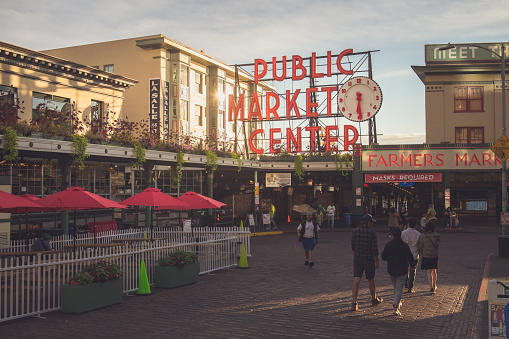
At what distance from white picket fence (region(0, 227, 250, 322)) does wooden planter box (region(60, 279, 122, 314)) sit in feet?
0.80

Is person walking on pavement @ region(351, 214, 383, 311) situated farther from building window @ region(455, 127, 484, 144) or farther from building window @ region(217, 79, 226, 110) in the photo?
building window @ region(217, 79, 226, 110)

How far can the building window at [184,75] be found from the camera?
4689cm

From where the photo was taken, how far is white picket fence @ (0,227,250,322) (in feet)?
34.4

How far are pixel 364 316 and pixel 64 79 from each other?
26.4 meters

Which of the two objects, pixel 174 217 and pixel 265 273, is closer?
pixel 265 273

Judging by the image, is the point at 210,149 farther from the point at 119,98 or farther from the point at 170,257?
the point at 170,257

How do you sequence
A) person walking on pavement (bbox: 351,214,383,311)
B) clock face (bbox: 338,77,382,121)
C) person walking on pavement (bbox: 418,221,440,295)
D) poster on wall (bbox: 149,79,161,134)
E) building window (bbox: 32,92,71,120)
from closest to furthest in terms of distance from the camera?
person walking on pavement (bbox: 351,214,383,311) → person walking on pavement (bbox: 418,221,440,295) → building window (bbox: 32,92,71,120) → poster on wall (bbox: 149,79,161,134) → clock face (bbox: 338,77,382,121)

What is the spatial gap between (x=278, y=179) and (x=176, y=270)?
27.4 meters

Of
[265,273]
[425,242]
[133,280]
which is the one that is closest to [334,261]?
[265,273]

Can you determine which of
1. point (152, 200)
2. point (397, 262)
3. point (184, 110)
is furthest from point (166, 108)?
point (397, 262)

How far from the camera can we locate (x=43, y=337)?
903 cm

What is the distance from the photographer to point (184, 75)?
47375 mm

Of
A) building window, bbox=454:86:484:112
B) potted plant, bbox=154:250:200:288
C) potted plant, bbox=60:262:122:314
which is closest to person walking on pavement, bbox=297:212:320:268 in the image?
potted plant, bbox=154:250:200:288

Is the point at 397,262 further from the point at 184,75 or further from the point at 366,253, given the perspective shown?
the point at 184,75
